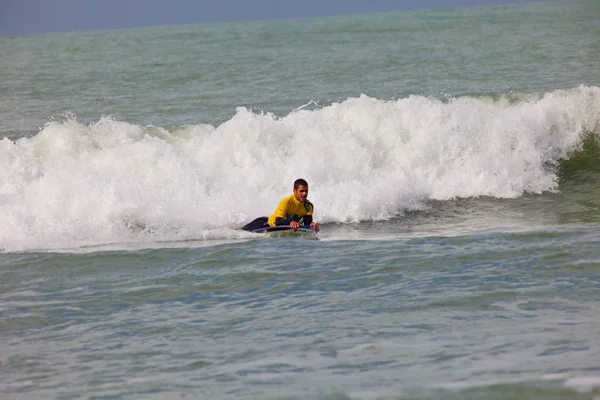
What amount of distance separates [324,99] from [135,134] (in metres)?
6.77

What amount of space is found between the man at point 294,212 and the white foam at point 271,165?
0.63 m

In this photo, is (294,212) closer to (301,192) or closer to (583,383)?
(301,192)

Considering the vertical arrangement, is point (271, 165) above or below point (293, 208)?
above

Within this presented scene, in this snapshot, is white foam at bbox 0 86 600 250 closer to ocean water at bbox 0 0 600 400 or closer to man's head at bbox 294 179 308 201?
ocean water at bbox 0 0 600 400

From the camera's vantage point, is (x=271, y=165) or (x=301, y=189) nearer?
(x=301, y=189)

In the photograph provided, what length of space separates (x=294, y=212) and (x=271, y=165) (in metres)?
3.53

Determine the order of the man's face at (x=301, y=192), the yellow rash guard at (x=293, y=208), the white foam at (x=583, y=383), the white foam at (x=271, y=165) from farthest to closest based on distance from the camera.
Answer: the white foam at (x=271, y=165)
the yellow rash guard at (x=293, y=208)
the man's face at (x=301, y=192)
the white foam at (x=583, y=383)

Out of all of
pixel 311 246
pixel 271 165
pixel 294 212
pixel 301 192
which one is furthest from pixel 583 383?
pixel 271 165

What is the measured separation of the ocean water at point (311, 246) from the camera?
6.12 metres

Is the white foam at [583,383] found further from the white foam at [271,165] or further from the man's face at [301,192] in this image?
the white foam at [271,165]

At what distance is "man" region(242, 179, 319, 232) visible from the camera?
11375mm

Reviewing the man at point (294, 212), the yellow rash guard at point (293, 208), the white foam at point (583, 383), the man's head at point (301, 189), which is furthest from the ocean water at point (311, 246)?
the man's head at point (301, 189)

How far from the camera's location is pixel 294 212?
11.6 m

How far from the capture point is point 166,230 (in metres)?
11.9
